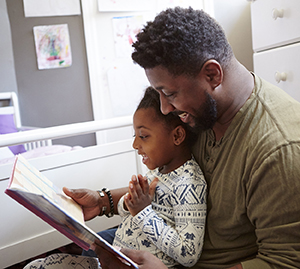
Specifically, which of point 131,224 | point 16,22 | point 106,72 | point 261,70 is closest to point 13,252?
point 131,224

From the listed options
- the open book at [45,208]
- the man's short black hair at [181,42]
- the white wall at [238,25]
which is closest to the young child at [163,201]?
the open book at [45,208]

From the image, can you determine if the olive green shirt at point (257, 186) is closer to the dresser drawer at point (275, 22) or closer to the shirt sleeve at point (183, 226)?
the shirt sleeve at point (183, 226)

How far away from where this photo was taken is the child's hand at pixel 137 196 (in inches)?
30.8

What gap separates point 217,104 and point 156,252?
38 centimetres

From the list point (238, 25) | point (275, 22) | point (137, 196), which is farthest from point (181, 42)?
point (238, 25)

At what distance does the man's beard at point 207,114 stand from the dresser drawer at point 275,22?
1.97ft

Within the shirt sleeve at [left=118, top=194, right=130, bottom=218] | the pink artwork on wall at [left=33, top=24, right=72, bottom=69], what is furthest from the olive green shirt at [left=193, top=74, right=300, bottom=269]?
the pink artwork on wall at [left=33, top=24, right=72, bottom=69]

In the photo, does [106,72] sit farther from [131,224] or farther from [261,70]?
[131,224]

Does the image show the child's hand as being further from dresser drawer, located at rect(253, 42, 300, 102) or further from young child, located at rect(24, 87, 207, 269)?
dresser drawer, located at rect(253, 42, 300, 102)

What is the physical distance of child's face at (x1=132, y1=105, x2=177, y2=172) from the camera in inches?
33.4

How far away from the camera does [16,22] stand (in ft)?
8.27

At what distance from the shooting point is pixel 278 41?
1.18m

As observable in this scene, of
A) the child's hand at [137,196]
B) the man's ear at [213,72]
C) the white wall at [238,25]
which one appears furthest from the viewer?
the white wall at [238,25]

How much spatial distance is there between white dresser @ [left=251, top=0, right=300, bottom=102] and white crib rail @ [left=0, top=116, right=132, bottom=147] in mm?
570
